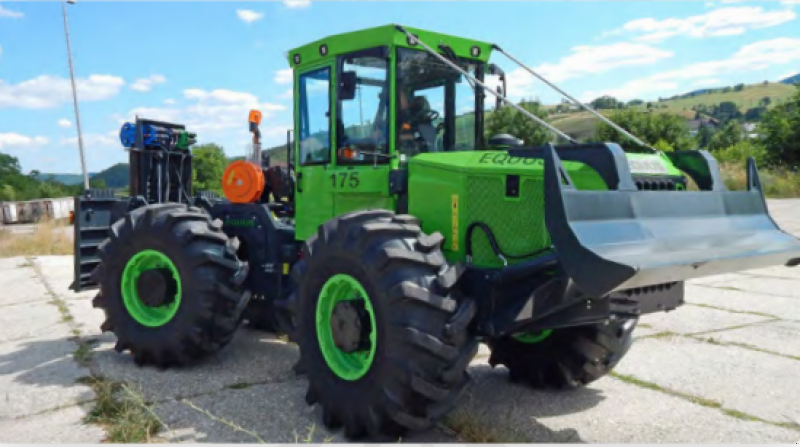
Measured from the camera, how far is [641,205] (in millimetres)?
3793

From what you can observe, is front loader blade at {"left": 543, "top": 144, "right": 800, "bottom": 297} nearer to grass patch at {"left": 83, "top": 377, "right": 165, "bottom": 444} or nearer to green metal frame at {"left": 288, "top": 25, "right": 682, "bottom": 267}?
green metal frame at {"left": 288, "top": 25, "right": 682, "bottom": 267}

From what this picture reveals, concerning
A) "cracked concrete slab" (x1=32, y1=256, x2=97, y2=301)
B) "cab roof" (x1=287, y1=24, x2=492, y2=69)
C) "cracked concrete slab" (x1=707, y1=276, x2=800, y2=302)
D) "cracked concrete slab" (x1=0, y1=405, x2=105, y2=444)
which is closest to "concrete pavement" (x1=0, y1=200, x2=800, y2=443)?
"cracked concrete slab" (x1=0, y1=405, x2=105, y2=444)

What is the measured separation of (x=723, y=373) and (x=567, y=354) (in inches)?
67.6

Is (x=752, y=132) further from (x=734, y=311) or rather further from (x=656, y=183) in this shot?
(x=656, y=183)

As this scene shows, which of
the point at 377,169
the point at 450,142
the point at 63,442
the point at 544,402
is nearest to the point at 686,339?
the point at 544,402

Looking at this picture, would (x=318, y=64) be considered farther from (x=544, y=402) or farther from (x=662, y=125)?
(x=662, y=125)

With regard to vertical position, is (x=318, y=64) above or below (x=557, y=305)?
above

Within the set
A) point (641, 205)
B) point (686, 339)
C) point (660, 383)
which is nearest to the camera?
point (641, 205)

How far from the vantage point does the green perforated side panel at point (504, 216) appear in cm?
421

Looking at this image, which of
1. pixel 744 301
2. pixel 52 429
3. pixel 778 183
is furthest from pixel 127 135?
pixel 778 183

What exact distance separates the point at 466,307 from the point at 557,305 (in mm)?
548

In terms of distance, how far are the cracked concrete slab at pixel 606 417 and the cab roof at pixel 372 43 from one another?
2.82m

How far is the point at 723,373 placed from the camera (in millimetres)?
5750

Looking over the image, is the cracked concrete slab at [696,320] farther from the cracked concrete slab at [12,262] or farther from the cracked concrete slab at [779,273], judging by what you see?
the cracked concrete slab at [12,262]
